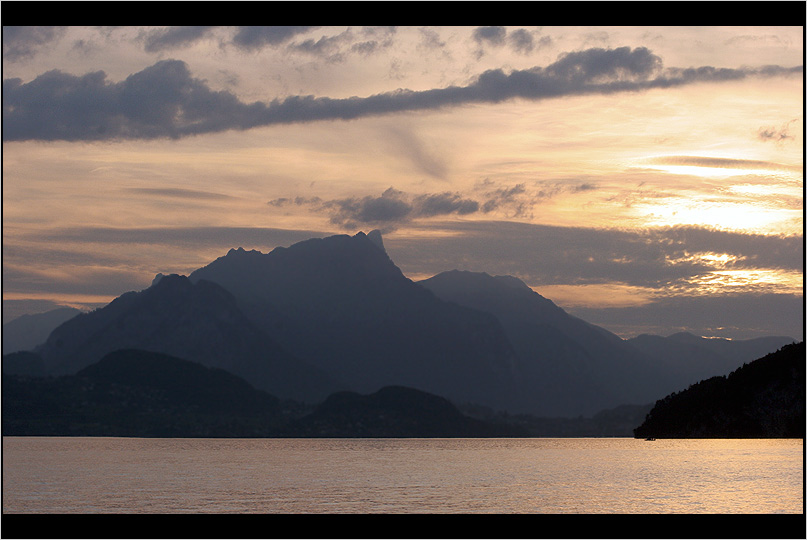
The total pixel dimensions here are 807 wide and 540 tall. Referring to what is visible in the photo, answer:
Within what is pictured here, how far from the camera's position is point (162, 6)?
36.9 m

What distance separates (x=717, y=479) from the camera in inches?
5650

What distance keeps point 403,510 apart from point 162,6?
66454 millimetres

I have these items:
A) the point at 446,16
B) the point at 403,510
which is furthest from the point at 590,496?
the point at 446,16

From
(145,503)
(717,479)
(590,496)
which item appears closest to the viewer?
(145,503)

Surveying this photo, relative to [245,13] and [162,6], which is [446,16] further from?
[162,6]

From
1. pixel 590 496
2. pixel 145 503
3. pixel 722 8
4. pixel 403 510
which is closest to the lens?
pixel 722 8

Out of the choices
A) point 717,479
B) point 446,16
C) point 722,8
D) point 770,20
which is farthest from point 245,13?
point 717,479

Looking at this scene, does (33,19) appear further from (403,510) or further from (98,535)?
(403,510)

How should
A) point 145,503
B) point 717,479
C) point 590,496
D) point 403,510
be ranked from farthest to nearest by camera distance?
1. point 717,479
2. point 590,496
3. point 145,503
4. point 403,510

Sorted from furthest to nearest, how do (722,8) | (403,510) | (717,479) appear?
1. (717,479)
2. (403,510)
3. (722,8)

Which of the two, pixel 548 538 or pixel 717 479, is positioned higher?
pixel 548 538

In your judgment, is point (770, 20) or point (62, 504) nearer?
point (770, 20)

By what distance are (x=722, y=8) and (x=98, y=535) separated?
1348 inches

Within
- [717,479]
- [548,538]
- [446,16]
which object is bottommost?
[717,479]
